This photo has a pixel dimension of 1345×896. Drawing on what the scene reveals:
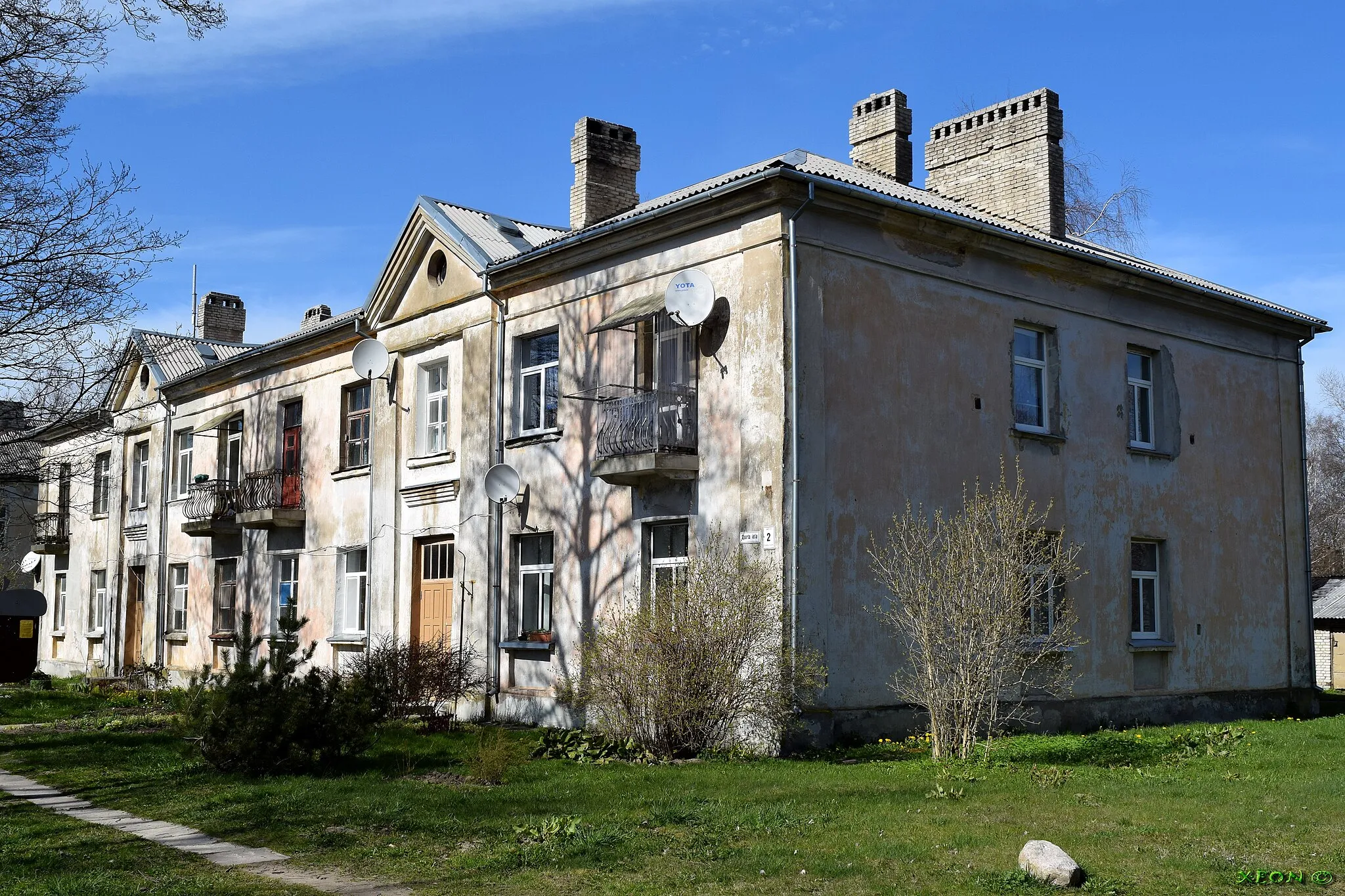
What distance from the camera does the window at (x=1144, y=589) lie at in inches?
743

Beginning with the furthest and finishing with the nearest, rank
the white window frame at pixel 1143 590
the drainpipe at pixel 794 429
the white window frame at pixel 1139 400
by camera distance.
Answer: the white window frame at pixel 1139 400, the white window frame at pixel 1143 590, the drainpipe at pixel 794 429

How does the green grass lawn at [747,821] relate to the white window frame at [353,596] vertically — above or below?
below

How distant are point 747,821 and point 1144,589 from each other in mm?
11641

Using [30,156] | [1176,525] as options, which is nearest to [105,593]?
[30,156]

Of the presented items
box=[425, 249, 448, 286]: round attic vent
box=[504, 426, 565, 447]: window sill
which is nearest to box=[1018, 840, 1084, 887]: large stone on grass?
box=[504, 426, 565, 447]: window sill

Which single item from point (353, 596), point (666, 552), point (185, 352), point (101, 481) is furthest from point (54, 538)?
point (666, 552)

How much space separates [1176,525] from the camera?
19.5 metres

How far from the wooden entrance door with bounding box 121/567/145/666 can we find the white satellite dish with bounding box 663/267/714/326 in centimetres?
2028

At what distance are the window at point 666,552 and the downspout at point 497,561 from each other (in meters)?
3.18

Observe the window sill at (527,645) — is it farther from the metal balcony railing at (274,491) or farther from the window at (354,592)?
the metal balcony railing at (274,491)

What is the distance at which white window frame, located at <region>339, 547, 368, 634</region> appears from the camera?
22703 mm

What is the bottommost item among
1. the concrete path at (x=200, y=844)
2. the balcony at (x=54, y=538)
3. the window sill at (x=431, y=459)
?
the concrete path at (x=200, y=844)

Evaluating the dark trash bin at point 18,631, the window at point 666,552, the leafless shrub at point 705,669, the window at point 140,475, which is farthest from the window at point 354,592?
the window at point 140,475

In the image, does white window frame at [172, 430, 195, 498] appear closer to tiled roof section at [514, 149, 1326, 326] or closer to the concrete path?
tiled roof section at [514, 149, 1326, 326]
